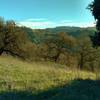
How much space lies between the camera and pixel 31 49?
69.3 metres

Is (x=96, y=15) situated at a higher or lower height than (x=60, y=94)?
higher

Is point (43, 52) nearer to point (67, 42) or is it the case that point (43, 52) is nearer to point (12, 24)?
point (67, 42)

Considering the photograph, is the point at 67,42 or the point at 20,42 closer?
the point at 20,42

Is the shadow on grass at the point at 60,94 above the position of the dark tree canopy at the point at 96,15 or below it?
below

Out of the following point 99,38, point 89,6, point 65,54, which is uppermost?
point 89,6

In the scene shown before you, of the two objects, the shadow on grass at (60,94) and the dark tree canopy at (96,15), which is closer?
the shadow on grass at (60,94)

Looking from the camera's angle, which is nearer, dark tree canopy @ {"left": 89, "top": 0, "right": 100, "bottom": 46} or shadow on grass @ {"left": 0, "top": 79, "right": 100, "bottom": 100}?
shadow on grass @ {"left": 0, "top": 79, "right": 100, "bottom": 100}

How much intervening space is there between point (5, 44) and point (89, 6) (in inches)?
1872

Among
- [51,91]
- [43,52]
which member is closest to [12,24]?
[43,52]

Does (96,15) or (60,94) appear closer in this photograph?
(60,94)

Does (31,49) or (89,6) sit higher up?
(89,6)

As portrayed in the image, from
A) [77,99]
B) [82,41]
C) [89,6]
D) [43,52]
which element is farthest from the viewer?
[82,41]

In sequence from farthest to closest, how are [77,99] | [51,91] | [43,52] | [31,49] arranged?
[43,52], [31,49], [51,91], [77,99]

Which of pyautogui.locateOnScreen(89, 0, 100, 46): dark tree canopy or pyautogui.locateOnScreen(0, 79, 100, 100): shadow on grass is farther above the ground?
pyautogui.locateOnScreen(89, 0, 100, 46): dark tree canopy
